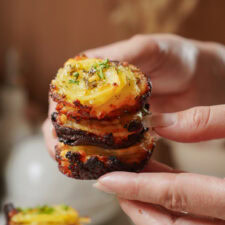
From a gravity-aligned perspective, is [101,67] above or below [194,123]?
above

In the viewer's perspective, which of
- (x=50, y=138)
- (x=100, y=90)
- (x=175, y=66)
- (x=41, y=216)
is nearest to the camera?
(x=100, y=90)

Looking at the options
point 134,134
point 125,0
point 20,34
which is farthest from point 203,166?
point 134,134

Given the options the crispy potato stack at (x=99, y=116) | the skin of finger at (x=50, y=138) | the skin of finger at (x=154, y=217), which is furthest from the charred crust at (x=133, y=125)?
the skin of finger at (x=50, y=138)

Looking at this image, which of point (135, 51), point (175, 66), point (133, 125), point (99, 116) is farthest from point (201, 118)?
point (175, 66)

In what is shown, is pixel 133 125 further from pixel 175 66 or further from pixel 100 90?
pixel 175 66

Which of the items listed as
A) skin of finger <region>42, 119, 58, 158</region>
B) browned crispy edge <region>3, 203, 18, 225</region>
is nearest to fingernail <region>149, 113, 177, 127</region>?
skin of finger <region>42, 119, 58, 158</region>

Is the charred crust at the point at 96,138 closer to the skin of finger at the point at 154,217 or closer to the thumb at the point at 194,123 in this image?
the thumb at the point at 194,123

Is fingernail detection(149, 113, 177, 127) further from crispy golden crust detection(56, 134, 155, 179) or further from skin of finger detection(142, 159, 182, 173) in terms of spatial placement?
skin of finger detection(142, 159, 182, 173)
